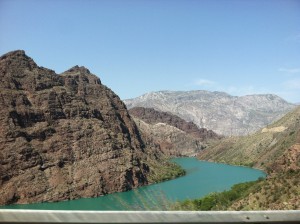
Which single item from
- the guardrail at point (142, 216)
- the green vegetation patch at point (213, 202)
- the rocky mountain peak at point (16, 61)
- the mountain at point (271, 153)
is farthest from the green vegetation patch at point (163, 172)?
the guardrail at point (142, 216)

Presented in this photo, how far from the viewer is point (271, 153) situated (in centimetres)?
12712

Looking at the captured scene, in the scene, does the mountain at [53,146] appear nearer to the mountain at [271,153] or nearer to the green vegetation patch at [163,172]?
the green vegetation patch at [163,172]

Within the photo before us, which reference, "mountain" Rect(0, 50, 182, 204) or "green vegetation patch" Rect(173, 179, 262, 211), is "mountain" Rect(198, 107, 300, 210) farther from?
"mountain" Rect(0, 50, 182, 204)

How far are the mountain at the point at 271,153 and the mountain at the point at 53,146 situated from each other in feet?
113

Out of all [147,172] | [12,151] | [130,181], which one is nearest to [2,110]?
[12,151]

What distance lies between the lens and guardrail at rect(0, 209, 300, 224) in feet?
7.99

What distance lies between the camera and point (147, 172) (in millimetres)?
108562

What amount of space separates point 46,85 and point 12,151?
26.2 metres

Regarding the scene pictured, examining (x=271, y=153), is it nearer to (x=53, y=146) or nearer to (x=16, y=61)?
(x=53, y=146)

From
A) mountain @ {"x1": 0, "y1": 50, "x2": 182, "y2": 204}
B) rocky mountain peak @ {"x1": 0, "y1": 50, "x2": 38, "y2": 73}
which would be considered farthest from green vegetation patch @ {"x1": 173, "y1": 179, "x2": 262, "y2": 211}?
rocky mountain peak @ {"x1": 0, "y1": 50, "x2": 38, "y2": 73}

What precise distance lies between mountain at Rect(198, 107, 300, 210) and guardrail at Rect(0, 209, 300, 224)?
26630 millimetres

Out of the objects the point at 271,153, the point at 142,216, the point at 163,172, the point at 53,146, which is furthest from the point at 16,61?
the point at 142,216

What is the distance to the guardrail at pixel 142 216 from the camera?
7.99 ft

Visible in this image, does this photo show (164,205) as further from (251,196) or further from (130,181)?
(130,181)
